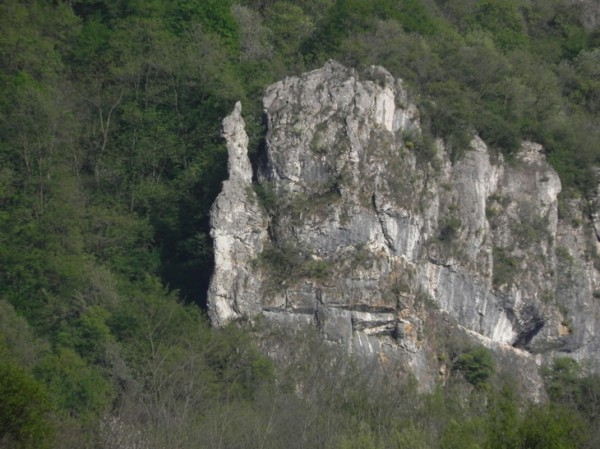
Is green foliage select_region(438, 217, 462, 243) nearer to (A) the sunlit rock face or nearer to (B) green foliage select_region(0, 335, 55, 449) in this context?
(A) the sunlit rock face

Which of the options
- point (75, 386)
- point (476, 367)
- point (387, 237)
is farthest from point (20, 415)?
point (476, 367)

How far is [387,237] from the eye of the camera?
4444 centimetres

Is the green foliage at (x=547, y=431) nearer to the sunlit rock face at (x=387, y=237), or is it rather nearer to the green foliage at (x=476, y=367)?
the sunlit rock face at (x=387, y=237)

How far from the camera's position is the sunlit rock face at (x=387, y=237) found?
142 feet

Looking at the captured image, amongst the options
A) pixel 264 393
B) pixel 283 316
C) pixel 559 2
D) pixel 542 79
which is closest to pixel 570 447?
pixel 264 393

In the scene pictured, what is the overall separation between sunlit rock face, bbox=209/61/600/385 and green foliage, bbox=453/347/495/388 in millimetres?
901

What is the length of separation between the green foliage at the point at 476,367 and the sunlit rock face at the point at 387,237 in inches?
35.5

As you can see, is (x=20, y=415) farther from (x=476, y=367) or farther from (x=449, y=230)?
(x=449, y=230)

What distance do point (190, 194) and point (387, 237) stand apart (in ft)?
22.8

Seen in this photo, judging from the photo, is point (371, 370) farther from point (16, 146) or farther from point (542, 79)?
point (542, 79)

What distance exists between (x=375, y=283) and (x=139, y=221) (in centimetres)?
848

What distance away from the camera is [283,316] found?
42.9 metres

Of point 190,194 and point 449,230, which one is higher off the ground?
point 190,194

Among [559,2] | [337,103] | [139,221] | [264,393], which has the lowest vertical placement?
[264,393]
